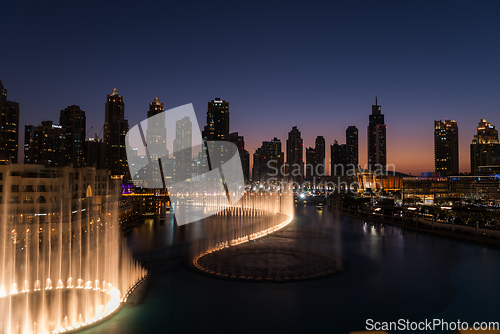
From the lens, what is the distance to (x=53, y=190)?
118ft

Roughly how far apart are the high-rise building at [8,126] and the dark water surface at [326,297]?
96.8m

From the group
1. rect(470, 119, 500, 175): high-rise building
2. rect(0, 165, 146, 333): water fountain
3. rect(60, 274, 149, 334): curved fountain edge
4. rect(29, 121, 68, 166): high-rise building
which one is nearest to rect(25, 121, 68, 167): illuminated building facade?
rect(29, 121, 68, 166): high-rise building

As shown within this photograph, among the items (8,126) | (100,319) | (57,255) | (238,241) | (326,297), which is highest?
(8,126)

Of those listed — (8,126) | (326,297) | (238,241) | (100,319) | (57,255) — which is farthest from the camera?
(8,126)

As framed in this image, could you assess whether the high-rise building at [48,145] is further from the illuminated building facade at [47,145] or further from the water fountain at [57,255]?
the water fountain at [57,255]

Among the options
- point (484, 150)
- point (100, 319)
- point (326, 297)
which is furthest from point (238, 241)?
point (484, 150)

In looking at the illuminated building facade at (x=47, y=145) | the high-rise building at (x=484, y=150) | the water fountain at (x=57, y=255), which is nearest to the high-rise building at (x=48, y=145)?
the illuminated building facade at (x=47, y=145)

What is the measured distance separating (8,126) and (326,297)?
118m

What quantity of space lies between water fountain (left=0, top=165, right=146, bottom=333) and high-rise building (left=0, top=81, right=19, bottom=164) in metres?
74.6

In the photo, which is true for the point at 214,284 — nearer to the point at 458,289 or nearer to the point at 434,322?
the point at 434,322

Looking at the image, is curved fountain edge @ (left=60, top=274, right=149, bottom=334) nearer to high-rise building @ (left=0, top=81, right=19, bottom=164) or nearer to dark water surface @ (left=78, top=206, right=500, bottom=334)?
dark water surface @ (left=78, top=206, right=500, bottom=334)

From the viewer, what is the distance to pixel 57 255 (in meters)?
26.3

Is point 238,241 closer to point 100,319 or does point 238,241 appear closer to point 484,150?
point 100,319

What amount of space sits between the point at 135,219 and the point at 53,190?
21345 mm
